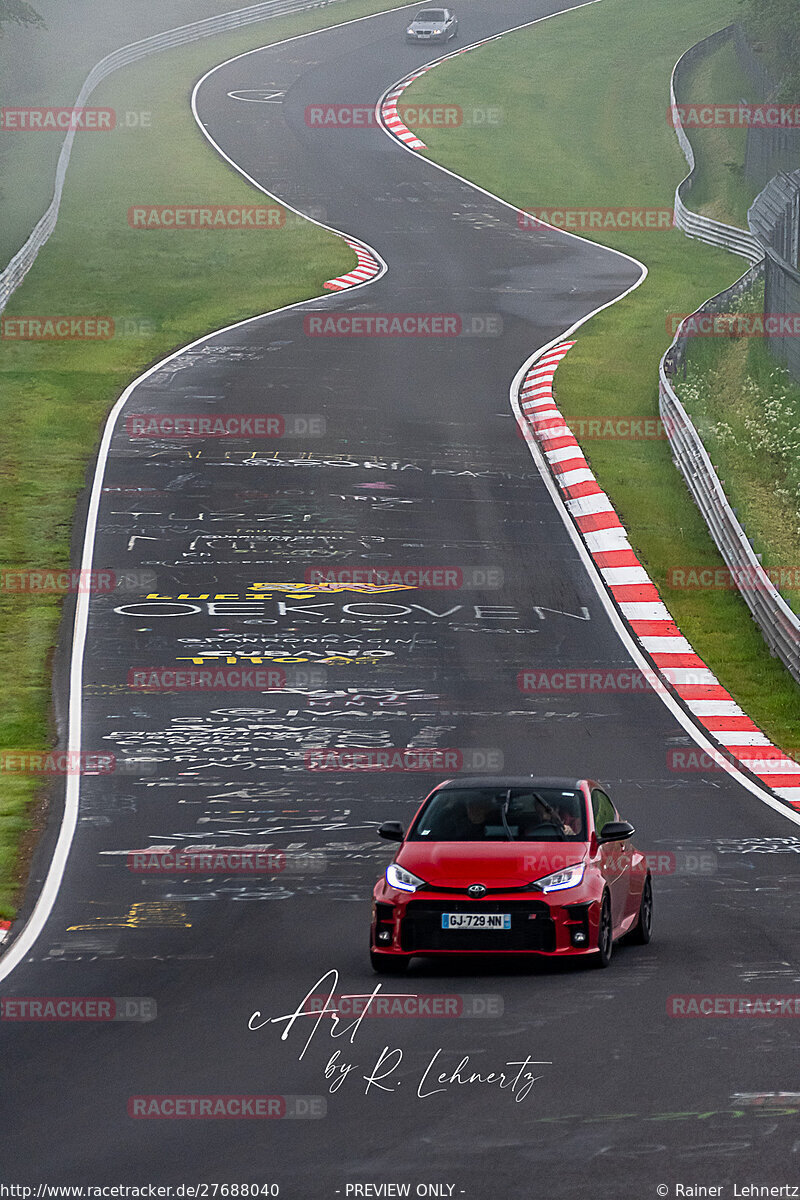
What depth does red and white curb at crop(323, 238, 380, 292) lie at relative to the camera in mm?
48906

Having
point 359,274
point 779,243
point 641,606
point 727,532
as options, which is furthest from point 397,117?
point 641,606

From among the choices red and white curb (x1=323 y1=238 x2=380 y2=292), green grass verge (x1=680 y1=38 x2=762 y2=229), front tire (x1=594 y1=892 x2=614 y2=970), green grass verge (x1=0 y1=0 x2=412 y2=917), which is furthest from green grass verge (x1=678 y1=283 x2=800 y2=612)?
green grass verge (x1=680 y1=38 x2=762 y2=229)

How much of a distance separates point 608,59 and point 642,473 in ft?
185

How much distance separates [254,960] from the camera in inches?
486

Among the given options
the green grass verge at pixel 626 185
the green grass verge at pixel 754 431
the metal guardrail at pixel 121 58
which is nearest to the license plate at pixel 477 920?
the green grass verge at pixel 626 185

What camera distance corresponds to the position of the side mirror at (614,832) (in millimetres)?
12180

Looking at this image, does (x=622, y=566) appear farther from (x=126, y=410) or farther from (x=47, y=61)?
(x=47, y=61)

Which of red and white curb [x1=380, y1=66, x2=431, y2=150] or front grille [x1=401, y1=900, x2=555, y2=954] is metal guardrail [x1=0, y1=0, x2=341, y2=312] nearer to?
red and white curb [x1=380, y1=66, x2=431, y2=150]

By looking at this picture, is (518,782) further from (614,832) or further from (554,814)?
(614,832)

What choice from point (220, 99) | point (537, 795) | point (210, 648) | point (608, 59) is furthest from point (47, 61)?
point (537, 795)

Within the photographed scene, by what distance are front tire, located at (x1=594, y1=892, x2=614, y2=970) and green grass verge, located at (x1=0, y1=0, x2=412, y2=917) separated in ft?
17.7

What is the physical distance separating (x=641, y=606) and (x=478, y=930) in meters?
15.6

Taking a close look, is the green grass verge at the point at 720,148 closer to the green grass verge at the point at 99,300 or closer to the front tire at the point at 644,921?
the green grass verge at the point at 99,300

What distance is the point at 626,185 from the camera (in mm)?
65688
